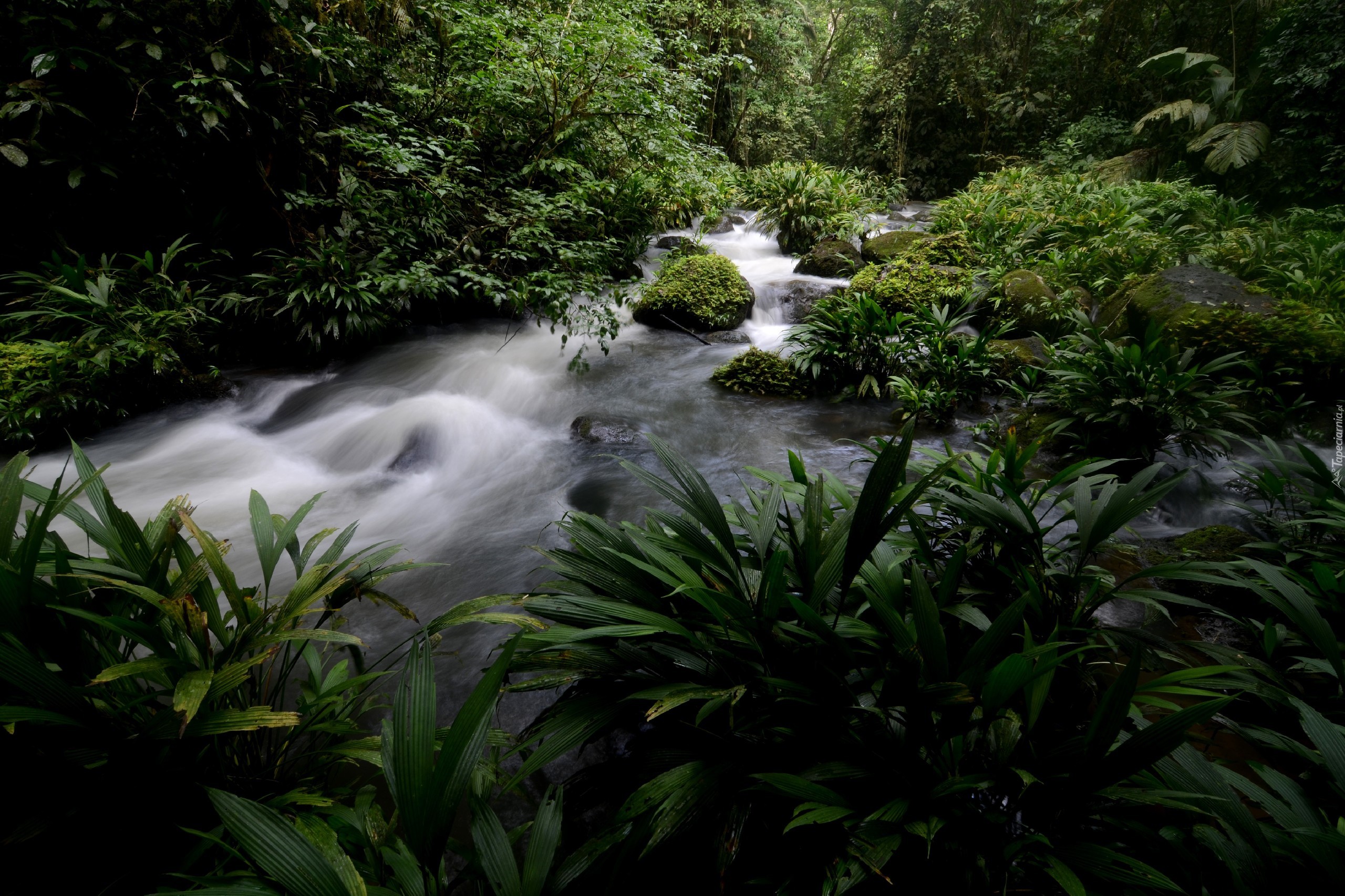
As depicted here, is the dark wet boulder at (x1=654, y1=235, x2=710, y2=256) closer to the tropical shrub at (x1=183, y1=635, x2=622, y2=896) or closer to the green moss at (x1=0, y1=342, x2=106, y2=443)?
the green moss at (x1=0, y1=342, x2=106, y2=443)

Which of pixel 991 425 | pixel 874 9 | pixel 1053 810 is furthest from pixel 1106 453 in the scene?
pixel 874 9

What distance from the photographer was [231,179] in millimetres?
5824

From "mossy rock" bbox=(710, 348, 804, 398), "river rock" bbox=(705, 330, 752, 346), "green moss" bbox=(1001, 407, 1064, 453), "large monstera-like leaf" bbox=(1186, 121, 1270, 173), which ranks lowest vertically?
"green moss" bbox=(1001, 407, 1064, 453)

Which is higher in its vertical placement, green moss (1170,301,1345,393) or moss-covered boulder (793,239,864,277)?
moss-covered boulder (793,239,864,277)

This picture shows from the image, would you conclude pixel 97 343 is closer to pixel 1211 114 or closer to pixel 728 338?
pixel 728 338

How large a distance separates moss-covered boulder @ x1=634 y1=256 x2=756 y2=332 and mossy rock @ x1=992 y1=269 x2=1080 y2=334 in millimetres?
3012

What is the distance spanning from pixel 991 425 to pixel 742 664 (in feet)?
12.4

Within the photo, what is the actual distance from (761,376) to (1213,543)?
3.81 m

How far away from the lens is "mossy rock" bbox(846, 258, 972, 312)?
6.21 m

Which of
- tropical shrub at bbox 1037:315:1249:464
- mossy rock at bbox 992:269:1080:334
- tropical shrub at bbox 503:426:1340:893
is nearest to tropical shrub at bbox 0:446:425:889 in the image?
tropical shrub at bbox 503:426:1340:893

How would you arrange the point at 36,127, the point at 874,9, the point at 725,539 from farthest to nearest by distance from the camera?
1. the point at 874,9
2. the point at 36,127
3. the point at 725,539

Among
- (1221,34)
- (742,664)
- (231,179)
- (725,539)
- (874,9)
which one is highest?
(874,9)

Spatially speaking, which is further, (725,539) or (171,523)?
(725,539)

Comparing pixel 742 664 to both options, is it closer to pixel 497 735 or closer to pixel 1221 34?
pixel 497 735
